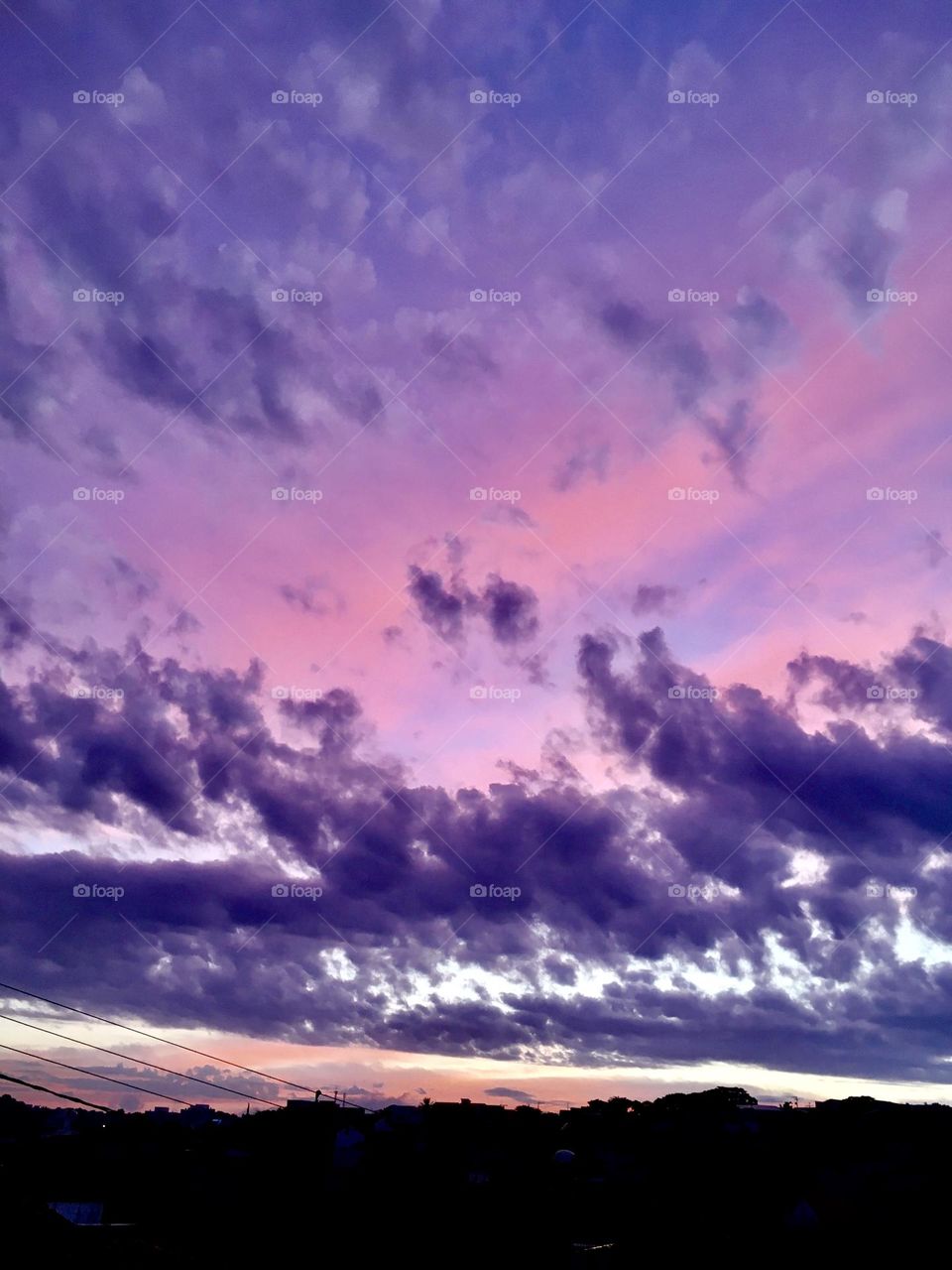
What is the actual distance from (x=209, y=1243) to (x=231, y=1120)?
6252 centimetres

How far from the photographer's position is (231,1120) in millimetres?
102750

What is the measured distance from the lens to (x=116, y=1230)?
2156 centimetres

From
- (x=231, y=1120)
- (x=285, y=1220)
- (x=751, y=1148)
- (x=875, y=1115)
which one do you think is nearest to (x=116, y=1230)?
(x=285, y=1220)

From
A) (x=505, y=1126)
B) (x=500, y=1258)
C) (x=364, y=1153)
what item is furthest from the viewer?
(x=505, y=1126)

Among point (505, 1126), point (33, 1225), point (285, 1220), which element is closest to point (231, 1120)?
point (505, 1126)

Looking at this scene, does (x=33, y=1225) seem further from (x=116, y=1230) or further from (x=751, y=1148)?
(x=751, y=1148)

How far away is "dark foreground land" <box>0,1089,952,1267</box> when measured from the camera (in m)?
35.3

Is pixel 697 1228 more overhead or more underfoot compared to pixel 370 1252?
more overhead

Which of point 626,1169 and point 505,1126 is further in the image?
point 505,1126

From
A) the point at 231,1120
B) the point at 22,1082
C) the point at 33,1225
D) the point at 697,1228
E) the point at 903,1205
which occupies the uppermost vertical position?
the point at 22,1082

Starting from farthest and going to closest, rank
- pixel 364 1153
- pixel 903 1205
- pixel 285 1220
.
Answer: pixel 364 1153
pixel 285 1220
pixel 903 1205

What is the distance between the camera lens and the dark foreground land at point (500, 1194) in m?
35.3

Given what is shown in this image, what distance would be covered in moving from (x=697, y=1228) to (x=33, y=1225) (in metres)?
34.1

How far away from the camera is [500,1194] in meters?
53.9
